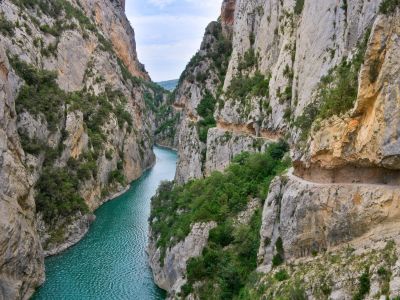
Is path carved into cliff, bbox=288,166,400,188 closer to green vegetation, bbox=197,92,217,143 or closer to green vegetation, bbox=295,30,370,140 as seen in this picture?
green vegetation, bbox=295,30,370,140

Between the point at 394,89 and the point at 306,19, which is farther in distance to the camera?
the point at 306,19

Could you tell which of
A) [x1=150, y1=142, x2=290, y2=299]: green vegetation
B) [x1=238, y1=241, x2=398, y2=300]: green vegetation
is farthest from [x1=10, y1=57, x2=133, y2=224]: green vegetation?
[x1=238, y1=241, x2=398, y2=300]: green vegetation

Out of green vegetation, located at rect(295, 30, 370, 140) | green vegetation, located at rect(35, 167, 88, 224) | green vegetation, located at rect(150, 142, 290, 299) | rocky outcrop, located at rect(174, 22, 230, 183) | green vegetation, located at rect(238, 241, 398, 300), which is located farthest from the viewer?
rocky outcrop, located at rect(174, 22, 230, 183)

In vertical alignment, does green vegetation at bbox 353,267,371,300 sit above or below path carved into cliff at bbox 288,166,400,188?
A: below

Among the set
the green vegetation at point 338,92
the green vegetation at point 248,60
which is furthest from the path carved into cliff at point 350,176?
the green vegetation at point 248,60

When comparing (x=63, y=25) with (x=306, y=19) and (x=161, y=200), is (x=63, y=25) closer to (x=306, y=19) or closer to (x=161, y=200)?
(x=161, y=200)

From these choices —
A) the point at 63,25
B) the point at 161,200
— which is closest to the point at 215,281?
the point at 161,200
